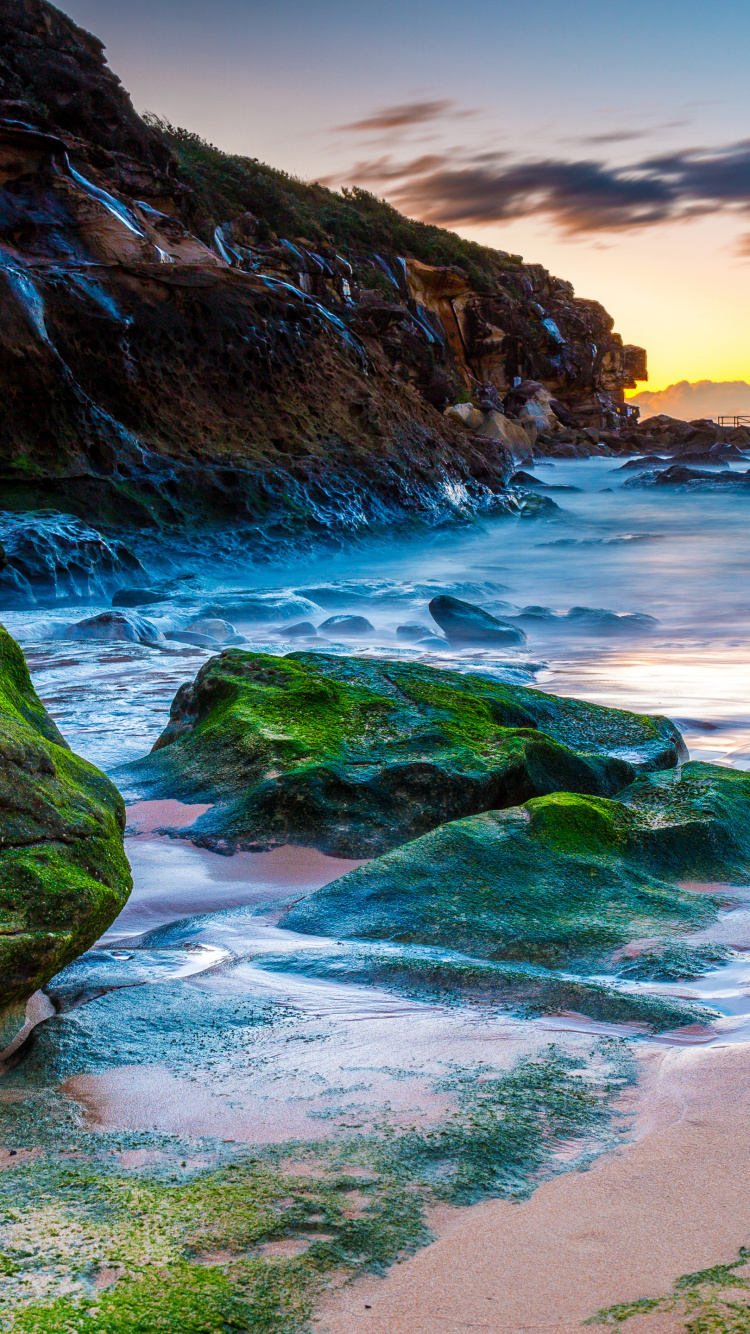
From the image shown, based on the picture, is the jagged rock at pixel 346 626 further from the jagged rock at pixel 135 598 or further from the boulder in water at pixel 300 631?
the jagged rock at pixel 135 598

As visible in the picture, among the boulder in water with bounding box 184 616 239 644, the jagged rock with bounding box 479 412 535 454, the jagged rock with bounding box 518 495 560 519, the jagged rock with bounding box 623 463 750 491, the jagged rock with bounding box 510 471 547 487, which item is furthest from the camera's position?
the jagged rock with bounding box 479 412 535 454

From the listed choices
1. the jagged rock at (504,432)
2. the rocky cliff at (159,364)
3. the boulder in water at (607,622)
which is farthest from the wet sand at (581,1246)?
the jagged rock at (504,432)

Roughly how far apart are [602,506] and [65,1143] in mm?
24482

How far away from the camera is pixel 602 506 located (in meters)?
24.8

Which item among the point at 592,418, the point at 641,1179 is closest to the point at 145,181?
the point at 641,1179

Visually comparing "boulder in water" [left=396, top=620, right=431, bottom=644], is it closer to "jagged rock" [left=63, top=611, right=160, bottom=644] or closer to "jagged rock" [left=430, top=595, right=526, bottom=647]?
"jagged rock" [left=430, top=595, right=526, bottom=647]

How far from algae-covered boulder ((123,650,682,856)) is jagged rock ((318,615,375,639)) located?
4285mm

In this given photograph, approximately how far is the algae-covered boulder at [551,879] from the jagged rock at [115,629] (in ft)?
17.9

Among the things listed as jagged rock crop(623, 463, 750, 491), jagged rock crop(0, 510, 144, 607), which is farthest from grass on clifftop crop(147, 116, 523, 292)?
jagged rock crop(0, 510, 144, 607)

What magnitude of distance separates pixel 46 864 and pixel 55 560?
847 centimetres

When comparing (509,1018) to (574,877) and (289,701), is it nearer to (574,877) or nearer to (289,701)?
(574,877)

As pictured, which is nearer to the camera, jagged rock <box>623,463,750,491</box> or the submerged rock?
the submerged rock

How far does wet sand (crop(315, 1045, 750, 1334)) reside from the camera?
1180 millimetres

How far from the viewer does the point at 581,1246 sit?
1.30 metres
